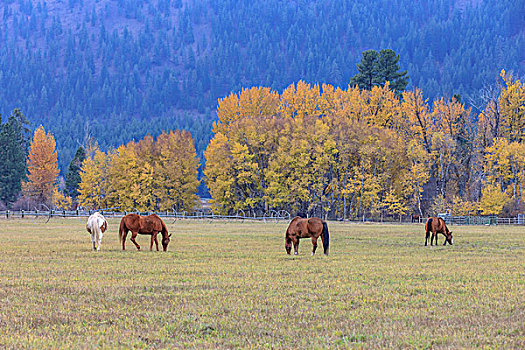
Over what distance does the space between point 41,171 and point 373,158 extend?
55.7 metres

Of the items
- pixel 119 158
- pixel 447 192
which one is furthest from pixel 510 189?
pixel 119 158

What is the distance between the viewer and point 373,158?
73.6 metres

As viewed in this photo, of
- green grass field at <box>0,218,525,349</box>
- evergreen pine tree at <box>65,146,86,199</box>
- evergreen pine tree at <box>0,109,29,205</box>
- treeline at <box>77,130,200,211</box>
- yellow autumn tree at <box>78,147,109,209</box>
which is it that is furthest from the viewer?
evergreen pine tree at <box>65,146,86,199</box>

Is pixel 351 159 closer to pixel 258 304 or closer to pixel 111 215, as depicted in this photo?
pixel 111 215

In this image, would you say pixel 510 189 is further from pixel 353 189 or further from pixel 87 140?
pixel 87 140

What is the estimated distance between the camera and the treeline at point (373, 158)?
70.4 meters

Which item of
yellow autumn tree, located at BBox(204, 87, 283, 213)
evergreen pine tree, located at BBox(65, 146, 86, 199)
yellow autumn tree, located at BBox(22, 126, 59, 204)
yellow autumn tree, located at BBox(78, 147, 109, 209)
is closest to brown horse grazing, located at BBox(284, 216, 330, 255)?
yellow autumn tree, located at BBox(204, 87, 283, 213)

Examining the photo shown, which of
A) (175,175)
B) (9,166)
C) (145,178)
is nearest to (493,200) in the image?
(175,175)

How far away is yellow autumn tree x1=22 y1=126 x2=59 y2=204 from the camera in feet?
322

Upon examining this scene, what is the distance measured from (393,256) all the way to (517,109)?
179ft

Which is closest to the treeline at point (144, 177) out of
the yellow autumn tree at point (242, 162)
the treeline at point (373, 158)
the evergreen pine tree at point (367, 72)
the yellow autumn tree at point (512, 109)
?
the yellow autumn tree at point (242, 162)

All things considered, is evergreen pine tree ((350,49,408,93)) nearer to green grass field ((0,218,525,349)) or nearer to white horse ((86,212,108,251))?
white horse ((86,212,108,251))

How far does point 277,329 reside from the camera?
922 centimetres

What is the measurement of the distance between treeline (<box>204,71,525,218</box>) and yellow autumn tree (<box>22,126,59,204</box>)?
36780 mm
